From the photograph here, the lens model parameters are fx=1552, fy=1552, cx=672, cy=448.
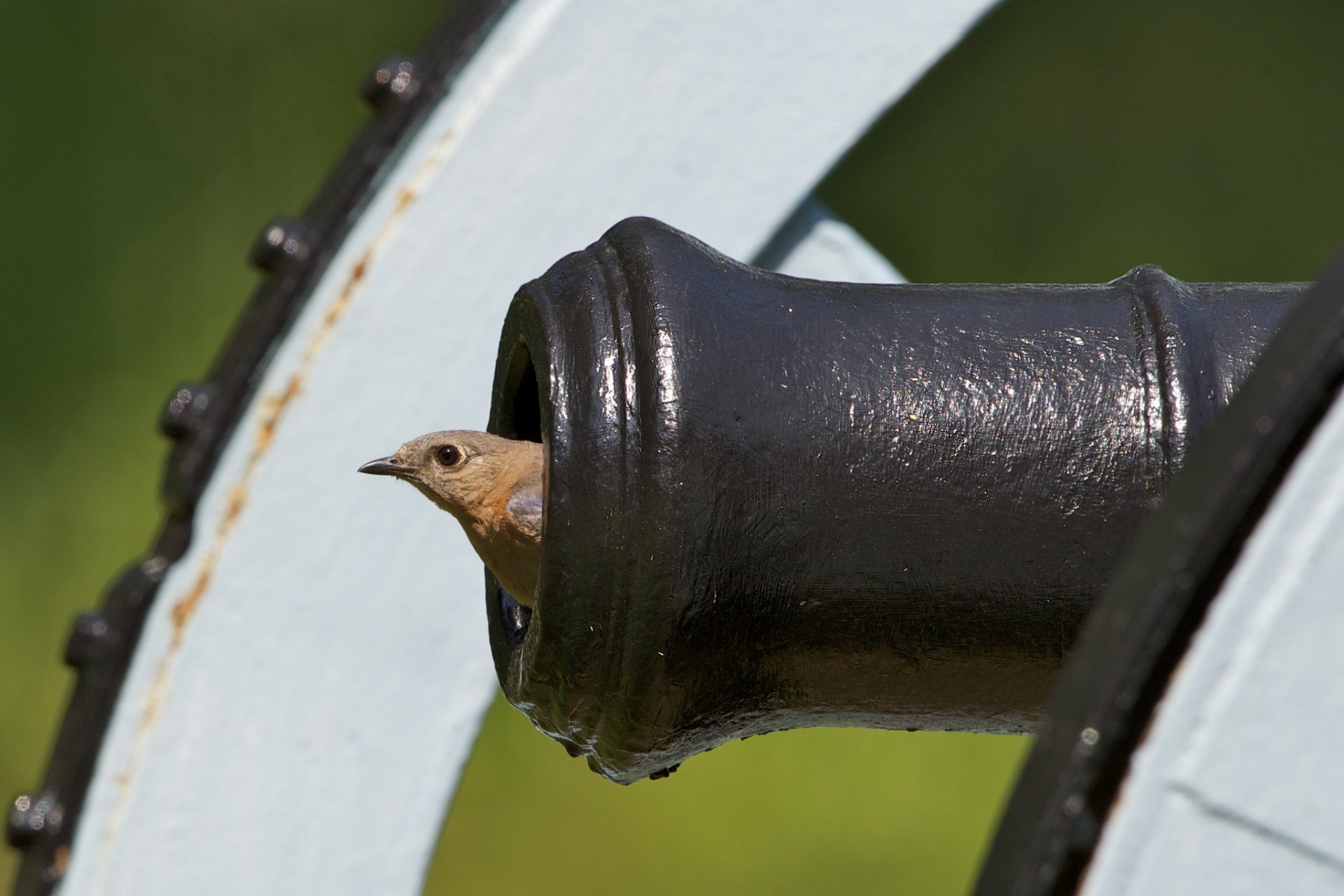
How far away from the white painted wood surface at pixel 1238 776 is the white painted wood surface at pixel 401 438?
36.8 inches

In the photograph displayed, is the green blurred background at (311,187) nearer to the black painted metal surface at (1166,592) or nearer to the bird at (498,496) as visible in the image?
the bird at (498,496)

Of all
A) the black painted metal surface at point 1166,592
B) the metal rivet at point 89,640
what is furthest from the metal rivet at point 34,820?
the black painted metal surface at point 1166,592

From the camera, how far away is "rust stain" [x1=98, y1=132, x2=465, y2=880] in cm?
146

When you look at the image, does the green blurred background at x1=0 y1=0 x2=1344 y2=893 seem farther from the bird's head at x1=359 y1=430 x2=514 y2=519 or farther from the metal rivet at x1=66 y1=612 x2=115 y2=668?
the bird's head at x1=359 y1=430 x2=514 y2=519

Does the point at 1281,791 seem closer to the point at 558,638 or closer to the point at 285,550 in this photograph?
the point at 558,638

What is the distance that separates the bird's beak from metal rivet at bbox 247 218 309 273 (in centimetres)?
49

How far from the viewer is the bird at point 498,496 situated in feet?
2.78

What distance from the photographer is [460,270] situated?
144 cm

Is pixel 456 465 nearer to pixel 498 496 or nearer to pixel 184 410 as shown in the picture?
pixel 498 496

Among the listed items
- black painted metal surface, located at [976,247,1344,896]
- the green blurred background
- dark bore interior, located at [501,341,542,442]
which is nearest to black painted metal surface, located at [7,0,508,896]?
the green blurred background

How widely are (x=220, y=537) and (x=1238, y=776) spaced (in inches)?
43.8

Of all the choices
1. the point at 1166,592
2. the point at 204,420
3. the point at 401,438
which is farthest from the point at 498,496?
the point at 204,420

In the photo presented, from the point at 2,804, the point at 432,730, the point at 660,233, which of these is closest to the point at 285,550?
the point at 432,730

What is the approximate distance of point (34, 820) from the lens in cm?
148
